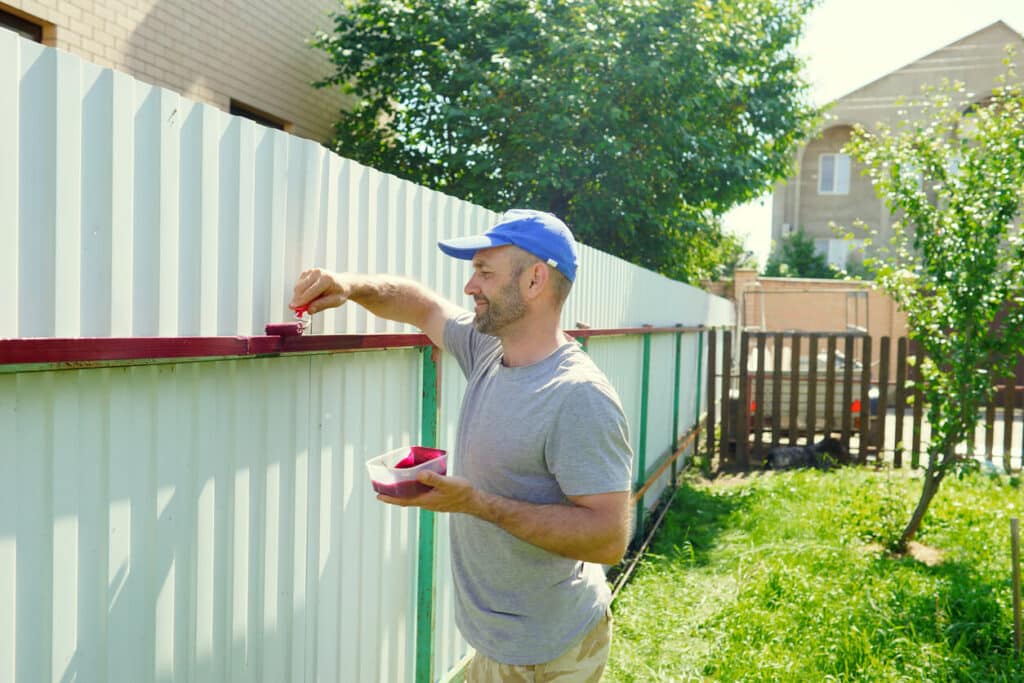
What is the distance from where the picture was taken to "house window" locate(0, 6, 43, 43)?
6.08 meters

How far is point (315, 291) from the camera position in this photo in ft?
7.18

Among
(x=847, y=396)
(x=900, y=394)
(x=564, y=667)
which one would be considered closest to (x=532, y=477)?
(x=564, y=667)

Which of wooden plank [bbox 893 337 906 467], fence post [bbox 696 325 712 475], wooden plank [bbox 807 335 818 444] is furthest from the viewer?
fence post [bbox 696 325 712 475]

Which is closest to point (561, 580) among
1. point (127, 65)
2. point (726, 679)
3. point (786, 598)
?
point (726, 679)

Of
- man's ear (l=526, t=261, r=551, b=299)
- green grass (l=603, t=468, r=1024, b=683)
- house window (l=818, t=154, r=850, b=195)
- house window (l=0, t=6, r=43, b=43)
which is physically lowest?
green grass (l=603, t=468, r=1024, b=683)

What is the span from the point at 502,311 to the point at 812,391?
28.7 ft

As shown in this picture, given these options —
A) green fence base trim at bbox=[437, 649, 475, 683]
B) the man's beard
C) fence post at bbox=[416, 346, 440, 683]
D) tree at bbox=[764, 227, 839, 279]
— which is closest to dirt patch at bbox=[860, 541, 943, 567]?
green fence base trim at bbox=[437, 649, 475, 683]

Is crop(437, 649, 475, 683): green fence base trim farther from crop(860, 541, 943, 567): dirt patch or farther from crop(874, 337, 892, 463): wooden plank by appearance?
crop(874, 337, 892, 463): wooden plank

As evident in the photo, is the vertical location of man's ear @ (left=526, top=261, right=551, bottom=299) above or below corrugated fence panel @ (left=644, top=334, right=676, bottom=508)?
above

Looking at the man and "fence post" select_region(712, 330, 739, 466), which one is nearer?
the man

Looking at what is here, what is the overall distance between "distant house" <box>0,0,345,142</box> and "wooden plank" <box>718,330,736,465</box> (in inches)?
235

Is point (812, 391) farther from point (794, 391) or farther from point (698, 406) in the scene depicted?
point (698, 406)

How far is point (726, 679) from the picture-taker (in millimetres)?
4227

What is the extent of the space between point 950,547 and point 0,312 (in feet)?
22.0
